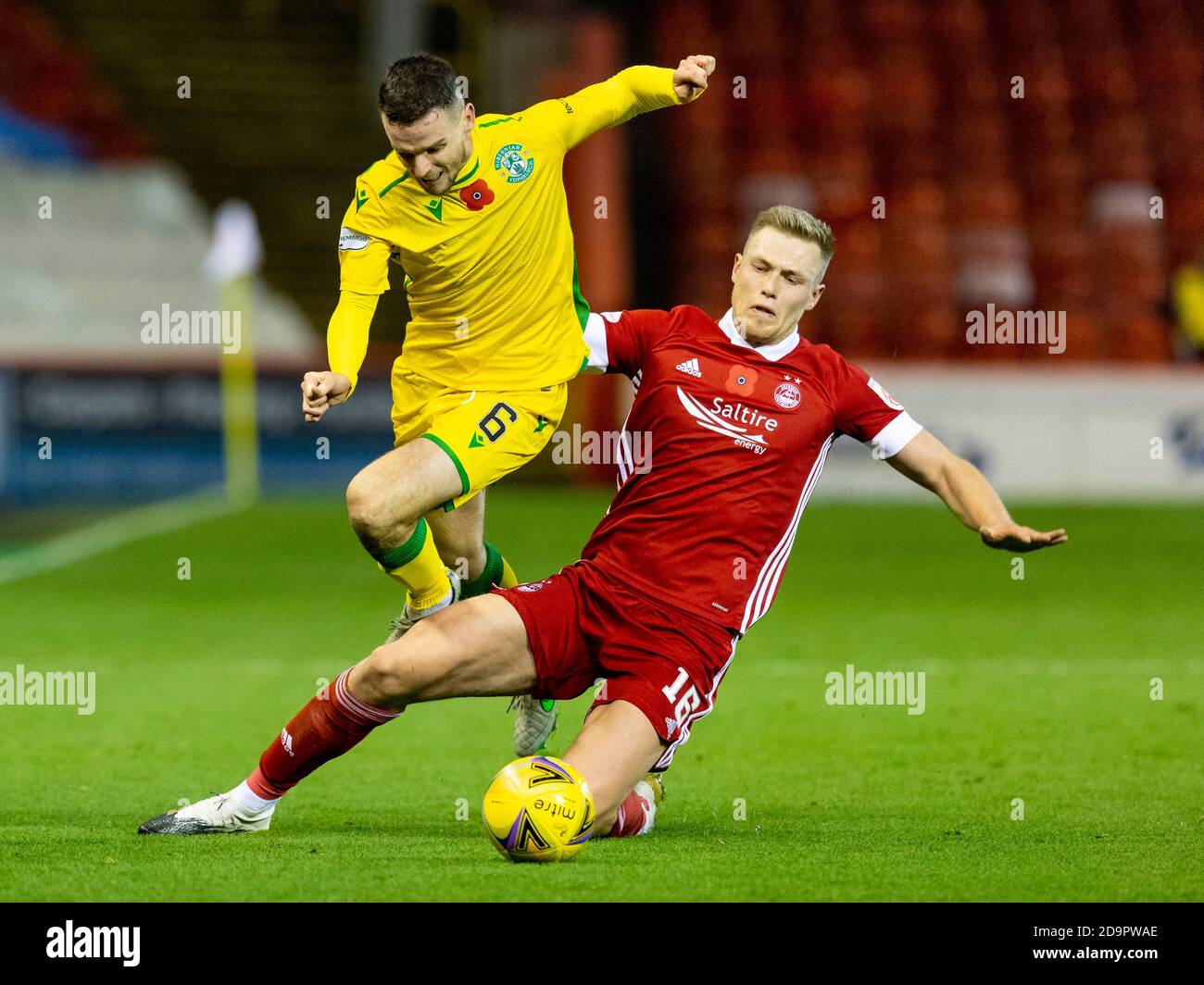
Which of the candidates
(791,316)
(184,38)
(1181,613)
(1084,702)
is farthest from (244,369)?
(791,316)

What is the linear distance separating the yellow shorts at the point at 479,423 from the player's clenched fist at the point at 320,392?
1.63 feet

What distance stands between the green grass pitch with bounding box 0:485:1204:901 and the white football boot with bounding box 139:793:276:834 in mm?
70

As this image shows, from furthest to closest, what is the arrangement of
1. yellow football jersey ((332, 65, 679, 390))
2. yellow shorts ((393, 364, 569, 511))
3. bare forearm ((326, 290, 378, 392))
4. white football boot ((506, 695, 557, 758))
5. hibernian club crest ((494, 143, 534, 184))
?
white football boot ((506, 695, 557, 758)) → hibernian club crest ((494, 143, 534, 184)) → yellow football jersey ((332, 65, 679, 390)) → yellow shorts ((393, 364, 569, 511)) → bare forearm ((326, 290, 378, 392))

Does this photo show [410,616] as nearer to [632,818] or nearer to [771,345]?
[632,818]

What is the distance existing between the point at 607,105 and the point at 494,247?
2.17 feet

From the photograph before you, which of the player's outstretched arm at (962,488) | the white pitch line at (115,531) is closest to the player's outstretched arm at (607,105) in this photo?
the player's outstretched arm at (962,488)

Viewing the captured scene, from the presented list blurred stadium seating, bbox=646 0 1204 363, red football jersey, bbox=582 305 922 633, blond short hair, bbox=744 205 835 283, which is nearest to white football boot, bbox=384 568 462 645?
red football jersey, bbox=582 305 922 633

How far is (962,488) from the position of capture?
5.60 m

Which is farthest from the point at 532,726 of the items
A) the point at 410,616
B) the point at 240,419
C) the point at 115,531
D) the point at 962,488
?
the point at 240,419

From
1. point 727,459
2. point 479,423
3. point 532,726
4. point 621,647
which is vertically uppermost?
point 479,423

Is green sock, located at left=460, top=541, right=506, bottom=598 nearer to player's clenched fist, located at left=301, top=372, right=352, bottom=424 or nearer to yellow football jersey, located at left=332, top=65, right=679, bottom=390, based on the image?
yellow football jersey, located at left=332, top=65, right=679, bottom=390

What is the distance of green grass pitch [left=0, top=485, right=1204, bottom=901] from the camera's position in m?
5.03

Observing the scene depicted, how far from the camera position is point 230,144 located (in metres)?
22.2

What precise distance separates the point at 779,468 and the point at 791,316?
47 cm
